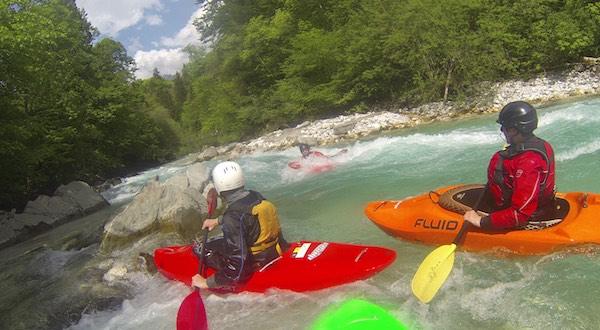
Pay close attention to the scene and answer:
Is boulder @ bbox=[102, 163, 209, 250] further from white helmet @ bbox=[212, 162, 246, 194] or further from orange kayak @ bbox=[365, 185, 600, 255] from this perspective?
white helmet @ bbox=[212, 162, 246, 194]

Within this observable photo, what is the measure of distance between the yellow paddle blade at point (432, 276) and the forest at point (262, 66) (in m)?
11.5

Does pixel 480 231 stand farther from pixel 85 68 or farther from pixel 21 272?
pixel 85 68

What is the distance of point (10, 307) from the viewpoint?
18.0ft

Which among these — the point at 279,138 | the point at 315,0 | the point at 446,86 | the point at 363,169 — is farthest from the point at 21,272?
the point at 315,0

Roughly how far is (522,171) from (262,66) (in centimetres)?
2250

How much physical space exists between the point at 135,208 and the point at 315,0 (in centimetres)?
1956

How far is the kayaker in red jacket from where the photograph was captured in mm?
3438

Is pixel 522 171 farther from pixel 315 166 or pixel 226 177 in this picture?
pixel 315 166

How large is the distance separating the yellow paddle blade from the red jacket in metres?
0.48

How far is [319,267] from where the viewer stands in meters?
3.98

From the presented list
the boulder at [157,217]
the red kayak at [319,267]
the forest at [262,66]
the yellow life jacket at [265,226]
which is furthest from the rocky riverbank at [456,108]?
the yellow life jacket at [265,226]

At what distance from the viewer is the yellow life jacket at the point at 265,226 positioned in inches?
152

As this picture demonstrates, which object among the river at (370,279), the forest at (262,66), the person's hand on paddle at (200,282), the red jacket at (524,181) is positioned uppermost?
the forest at (262,66)

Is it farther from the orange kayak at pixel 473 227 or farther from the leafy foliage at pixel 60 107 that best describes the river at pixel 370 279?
the leafy foliage at pixel 60 107
